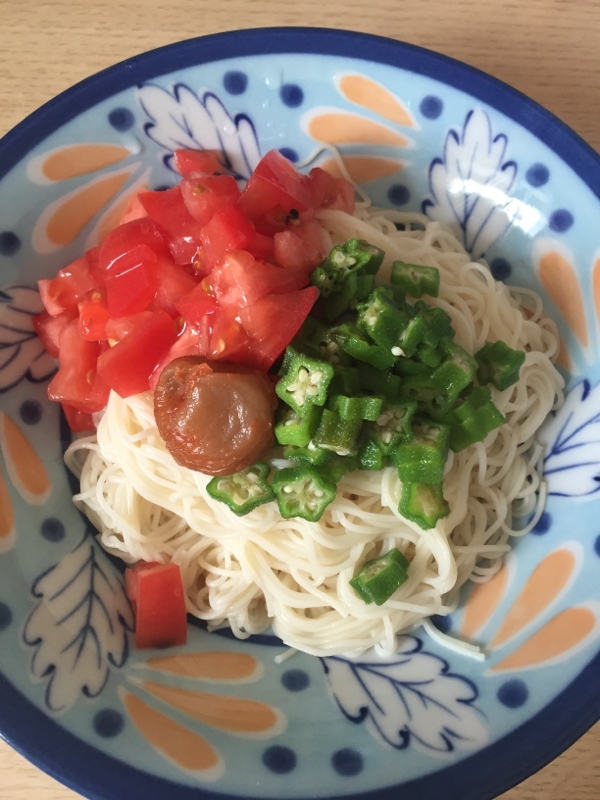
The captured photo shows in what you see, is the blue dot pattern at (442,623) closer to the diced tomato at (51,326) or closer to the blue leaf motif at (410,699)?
the blue leaf motif at (410,699)

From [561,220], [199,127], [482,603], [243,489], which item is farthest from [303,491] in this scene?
[199,127]

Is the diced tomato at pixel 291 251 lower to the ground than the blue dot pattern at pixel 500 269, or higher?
lower

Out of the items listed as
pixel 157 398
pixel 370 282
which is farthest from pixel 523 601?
pixel 157 398

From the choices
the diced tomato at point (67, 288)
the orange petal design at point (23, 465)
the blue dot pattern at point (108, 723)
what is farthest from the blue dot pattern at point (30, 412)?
the blue dot pattern at point (108, 723)

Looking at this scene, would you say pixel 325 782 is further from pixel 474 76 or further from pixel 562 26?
pixel 562 26

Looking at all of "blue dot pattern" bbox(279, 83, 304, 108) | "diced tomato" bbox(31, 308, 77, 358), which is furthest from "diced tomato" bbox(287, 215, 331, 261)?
"diced tomato" bbox(31, 308, 77, 358)

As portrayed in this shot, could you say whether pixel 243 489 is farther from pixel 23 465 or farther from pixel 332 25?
pixel 332 25
